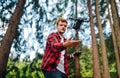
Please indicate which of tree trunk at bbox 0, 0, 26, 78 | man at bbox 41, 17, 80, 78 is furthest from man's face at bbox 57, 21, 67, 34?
tree trunk at bbox 0, 0, 26, 78

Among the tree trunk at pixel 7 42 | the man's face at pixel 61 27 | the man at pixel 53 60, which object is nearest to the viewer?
the man at pixel 53 60

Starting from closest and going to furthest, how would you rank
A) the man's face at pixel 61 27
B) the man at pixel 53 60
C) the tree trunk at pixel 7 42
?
the man at pixel 53 60 → the man's face at pixel 61 27 → the tree trunk at pixel 7 42

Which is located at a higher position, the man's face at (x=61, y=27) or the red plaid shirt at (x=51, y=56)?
the man's face at (x=61, y=27)

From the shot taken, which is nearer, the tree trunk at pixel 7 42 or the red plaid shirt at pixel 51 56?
the red plaid shirt at pixel 51 56

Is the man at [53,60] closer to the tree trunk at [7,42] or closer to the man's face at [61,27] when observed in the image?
Result: the man's face at [61,27]

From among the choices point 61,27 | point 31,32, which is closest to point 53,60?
point 61,27

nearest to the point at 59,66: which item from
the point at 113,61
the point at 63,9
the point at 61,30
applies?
the point at 61,30

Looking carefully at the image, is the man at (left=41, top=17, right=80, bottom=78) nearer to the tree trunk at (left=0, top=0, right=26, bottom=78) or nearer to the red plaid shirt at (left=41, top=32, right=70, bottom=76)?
the red plaid shirt at (left=41, top=32, right=70, bottom=76)

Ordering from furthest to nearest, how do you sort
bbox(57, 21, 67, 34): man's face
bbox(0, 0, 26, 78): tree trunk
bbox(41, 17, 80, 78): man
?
bbox(0, 0, 26, 78): tree trunk < bbox(57, 21, 67, 34): man's face < bbox(41, 17, 80, 78): man

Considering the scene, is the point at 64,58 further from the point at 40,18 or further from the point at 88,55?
the point at 88,55

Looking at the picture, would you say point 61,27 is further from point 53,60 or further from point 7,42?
point 7,42

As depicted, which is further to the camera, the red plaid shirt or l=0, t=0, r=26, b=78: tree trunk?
l=0, t=0, r=26, b=78: tree trunk

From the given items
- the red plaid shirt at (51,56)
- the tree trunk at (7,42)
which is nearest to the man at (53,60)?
the red plaid shirt at (51,56)

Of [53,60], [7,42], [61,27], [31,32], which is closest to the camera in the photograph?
[53,60]
